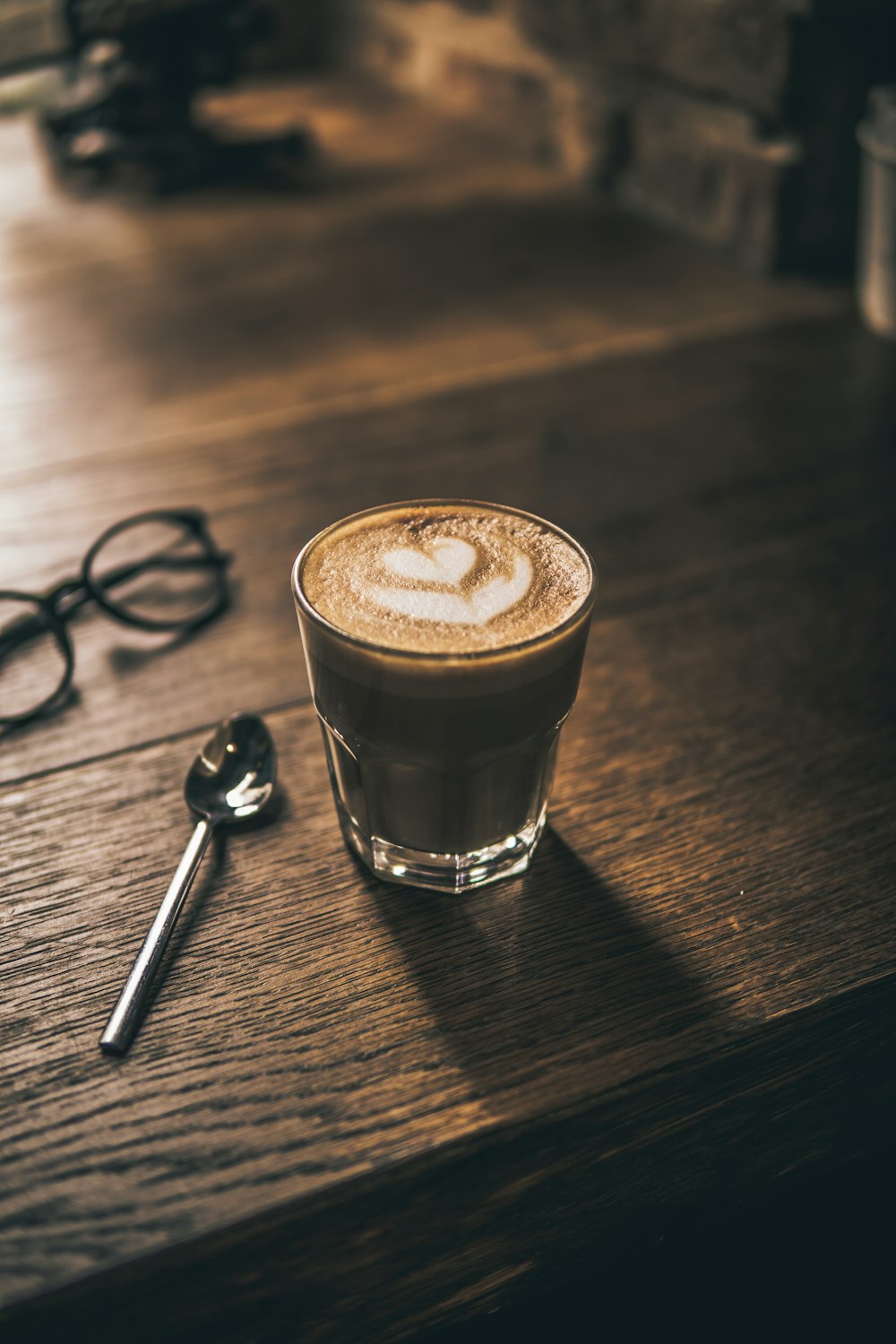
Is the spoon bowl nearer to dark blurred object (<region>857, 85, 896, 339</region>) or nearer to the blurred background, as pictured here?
dark blurred object (<region>857, 85, 896, 339</region>)

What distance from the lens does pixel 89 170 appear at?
2084 mm

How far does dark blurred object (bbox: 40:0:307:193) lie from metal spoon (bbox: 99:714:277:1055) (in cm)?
169

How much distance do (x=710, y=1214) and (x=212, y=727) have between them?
401mm

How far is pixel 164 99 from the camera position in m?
2.07

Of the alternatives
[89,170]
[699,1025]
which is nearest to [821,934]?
[699,1025]

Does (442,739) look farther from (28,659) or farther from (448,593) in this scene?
(28,659)

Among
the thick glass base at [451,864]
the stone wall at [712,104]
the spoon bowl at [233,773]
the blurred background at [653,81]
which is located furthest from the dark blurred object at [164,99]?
the thick glass base at [451,864]

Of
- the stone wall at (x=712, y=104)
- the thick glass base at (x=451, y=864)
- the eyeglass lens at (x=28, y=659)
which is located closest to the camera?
the thick glass base at (x=451, y=864)

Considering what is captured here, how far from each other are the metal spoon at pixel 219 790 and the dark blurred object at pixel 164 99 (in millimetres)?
1692

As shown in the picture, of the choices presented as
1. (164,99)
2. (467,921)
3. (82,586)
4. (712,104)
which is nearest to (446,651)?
(467,921)

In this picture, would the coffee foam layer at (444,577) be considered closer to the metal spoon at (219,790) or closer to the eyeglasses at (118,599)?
the metal spoon at (219,790)

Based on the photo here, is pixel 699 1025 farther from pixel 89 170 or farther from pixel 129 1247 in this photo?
pixel 89 170

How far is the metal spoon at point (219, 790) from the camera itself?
52 centimetres

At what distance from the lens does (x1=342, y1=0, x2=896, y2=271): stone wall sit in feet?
4.46
